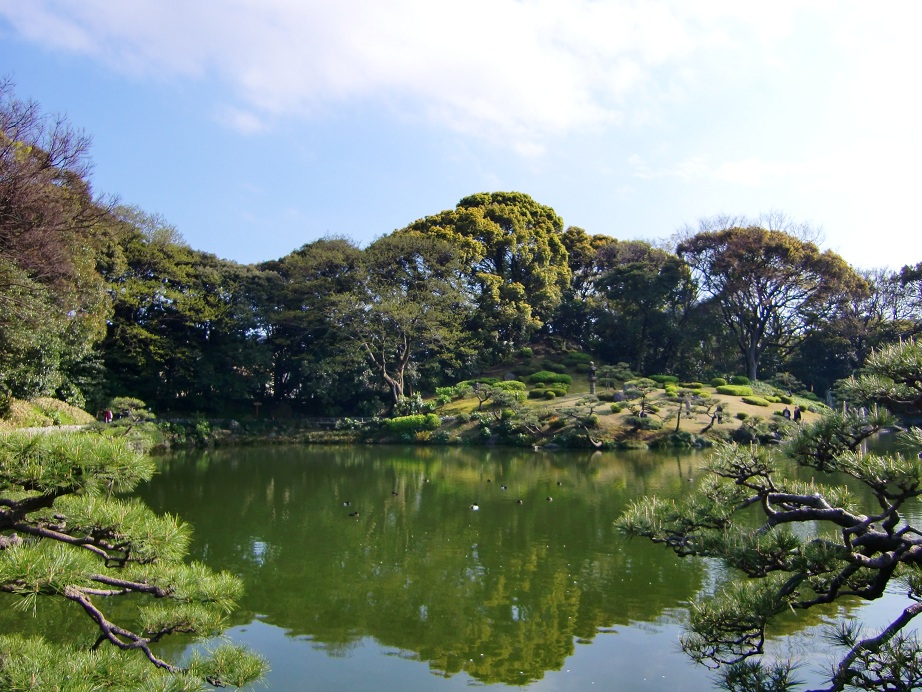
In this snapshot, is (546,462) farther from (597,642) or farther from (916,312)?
(916,312)

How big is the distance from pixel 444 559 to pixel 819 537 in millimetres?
6461

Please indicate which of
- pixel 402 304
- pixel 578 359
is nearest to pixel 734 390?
pixel 578 359

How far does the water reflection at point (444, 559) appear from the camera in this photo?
6734 millimetres

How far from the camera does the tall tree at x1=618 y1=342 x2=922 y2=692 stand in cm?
337

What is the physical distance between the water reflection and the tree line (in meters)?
10.1

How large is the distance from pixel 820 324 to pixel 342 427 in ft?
85.2

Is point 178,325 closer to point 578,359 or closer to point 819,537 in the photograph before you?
point 578,359

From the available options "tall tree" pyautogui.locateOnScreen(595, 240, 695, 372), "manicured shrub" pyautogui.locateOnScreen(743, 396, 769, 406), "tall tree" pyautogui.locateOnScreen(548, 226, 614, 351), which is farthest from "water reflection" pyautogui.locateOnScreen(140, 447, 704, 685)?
"tall tree" pyautogui.locateOnScreen(548, 226, 614, 351)

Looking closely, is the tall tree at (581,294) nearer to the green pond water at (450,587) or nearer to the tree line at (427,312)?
the tree line at (427,312)

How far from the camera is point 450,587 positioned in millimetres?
8156

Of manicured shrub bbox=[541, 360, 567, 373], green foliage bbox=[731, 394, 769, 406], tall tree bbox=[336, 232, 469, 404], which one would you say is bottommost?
green foliage bbox=[731, 394, 769, 406]

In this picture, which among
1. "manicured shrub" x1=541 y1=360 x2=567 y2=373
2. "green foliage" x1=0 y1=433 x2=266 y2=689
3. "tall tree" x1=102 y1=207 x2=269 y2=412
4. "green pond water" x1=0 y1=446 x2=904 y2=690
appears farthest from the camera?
"manicured shrub" x1=541 y1=360 x2=567 y2=373

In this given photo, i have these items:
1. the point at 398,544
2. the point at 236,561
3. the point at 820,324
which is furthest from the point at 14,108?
the point at 820,324

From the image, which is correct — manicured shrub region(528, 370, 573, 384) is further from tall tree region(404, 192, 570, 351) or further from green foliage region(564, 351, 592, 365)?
green foliage region(564, 351, 592, 365)
